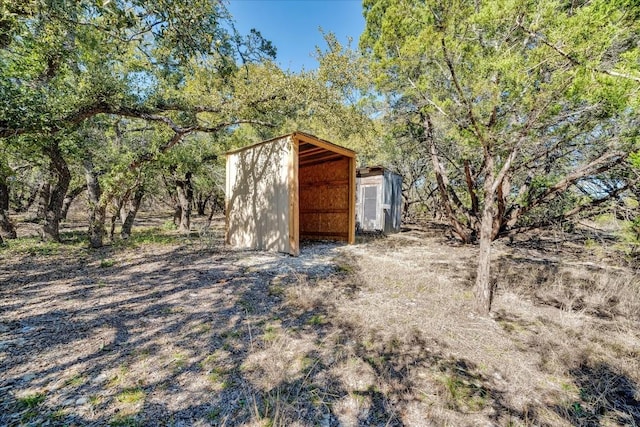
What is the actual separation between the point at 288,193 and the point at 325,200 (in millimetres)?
2785

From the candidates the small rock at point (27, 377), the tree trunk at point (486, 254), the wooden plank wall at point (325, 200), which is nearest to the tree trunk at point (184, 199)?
the wooden plank wall at point (325, 200)

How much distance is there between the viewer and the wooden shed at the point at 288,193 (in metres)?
5.76

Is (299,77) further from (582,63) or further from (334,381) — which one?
(334,381)

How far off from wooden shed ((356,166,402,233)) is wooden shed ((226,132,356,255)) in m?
2.44

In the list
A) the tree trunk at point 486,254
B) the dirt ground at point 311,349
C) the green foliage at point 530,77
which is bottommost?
the dirt ground at point 311,349

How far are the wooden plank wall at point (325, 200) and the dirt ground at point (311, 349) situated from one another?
360 centimetres

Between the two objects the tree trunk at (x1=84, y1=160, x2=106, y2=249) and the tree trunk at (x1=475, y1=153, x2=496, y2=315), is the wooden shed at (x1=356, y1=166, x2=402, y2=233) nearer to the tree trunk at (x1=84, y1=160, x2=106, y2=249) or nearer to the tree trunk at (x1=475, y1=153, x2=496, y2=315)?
the tree trunk at (x1=475, y1=153, x2=496, y2=315)

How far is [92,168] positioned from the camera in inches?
248

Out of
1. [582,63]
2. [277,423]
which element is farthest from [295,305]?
[582,63]

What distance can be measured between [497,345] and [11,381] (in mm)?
3890

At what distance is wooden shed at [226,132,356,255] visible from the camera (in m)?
5.76

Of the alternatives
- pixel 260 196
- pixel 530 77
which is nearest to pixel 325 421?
pixel 530 77

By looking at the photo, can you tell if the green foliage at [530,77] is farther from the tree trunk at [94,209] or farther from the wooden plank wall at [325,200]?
the tree trunk at [94,209]

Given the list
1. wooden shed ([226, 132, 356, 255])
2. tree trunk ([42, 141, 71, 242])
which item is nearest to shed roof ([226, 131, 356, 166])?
wooden shed ([226, 132, 356, 255])
